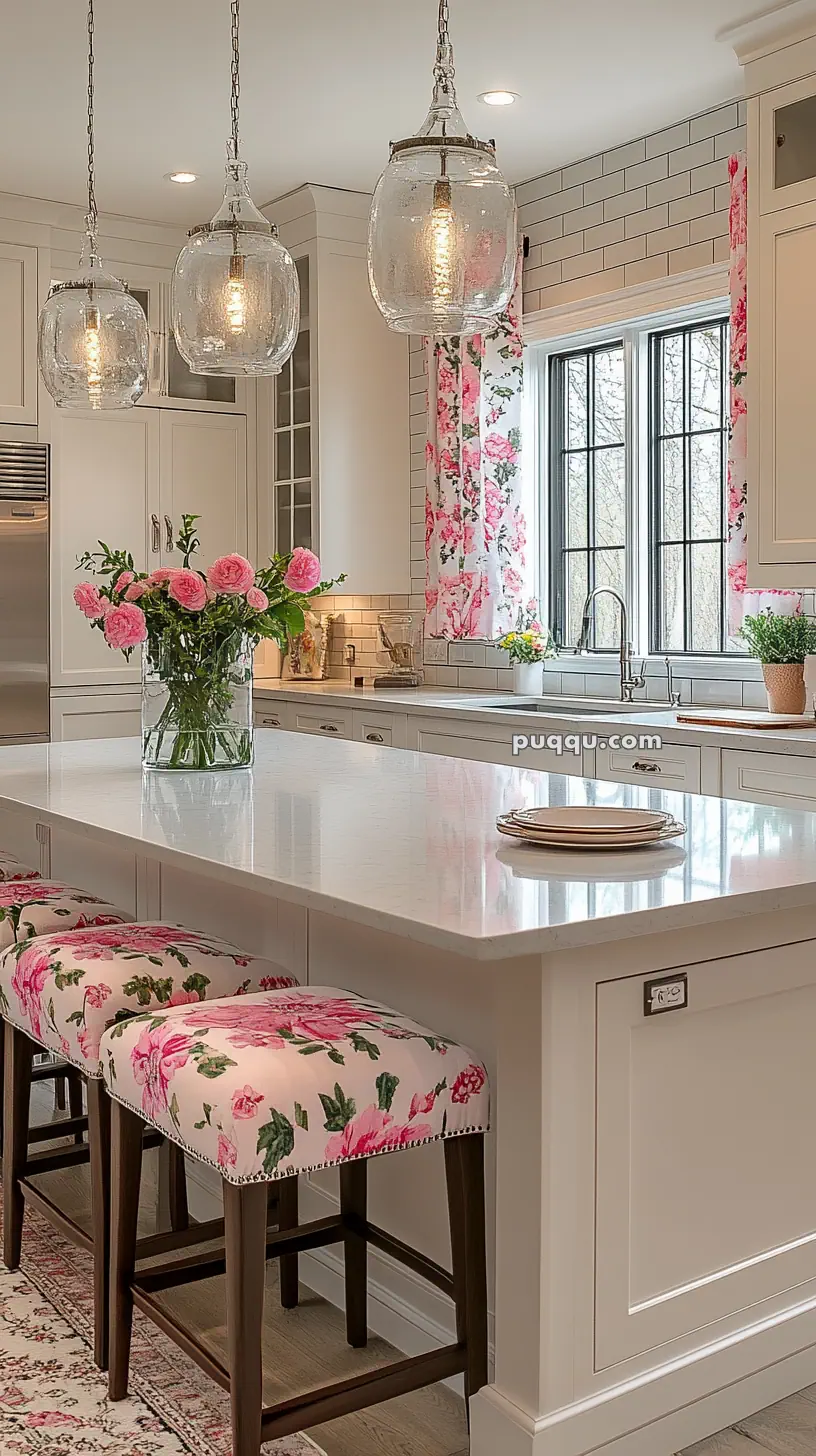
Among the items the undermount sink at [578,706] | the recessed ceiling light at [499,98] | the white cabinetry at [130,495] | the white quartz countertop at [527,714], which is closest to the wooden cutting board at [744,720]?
the white quartz countertop at [527,714]

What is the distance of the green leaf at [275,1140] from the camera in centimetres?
169

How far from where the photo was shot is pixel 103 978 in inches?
87.3

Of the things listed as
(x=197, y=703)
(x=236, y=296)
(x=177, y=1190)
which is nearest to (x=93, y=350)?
(x=236, y=296)

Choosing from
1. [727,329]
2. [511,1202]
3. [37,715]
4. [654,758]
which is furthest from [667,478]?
[511,1202]

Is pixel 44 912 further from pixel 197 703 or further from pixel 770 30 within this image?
pixel 770 30

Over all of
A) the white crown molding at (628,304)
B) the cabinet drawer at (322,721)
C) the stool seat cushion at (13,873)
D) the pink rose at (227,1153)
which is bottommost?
the pink rose at (227,1153)

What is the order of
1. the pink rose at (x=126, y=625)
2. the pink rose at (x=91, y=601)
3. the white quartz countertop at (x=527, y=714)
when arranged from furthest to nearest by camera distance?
the white quartz countertop at (x=527, y=714), the pink rose at (x=91, y=601), the pink rose at (x=126, y=625)

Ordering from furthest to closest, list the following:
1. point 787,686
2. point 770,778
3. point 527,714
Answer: point 527,714 → point 787,686 → point 770,778

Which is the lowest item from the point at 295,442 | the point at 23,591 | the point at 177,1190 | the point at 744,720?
the point at 177,1190

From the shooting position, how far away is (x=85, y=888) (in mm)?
3383

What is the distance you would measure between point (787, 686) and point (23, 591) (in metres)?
3.04

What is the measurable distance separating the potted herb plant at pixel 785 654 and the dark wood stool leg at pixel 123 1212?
2630 millimetres

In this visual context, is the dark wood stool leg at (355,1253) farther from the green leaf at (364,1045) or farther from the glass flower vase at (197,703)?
the glass flower vase at (197,703)

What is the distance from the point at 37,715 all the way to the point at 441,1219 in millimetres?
3810
